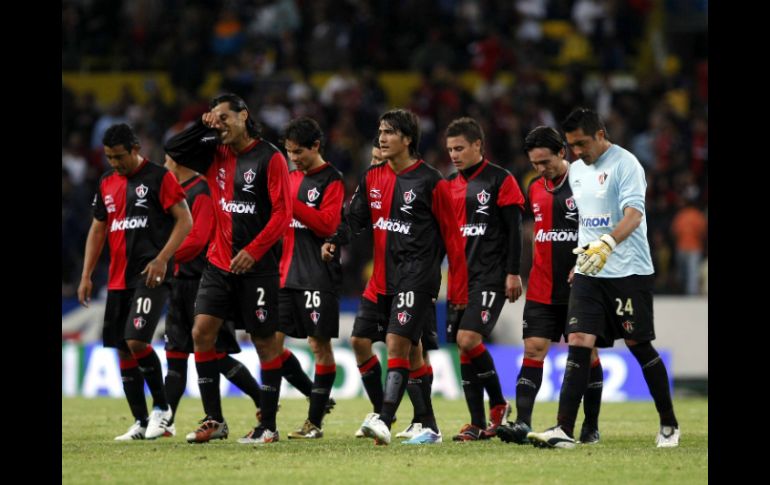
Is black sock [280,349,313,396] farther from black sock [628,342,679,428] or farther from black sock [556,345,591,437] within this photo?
black sock [628,342,679,428]

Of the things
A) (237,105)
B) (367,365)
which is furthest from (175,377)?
(237,105)

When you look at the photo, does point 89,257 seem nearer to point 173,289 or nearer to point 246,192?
point 173,289

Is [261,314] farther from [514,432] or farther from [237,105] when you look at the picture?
[514,432]

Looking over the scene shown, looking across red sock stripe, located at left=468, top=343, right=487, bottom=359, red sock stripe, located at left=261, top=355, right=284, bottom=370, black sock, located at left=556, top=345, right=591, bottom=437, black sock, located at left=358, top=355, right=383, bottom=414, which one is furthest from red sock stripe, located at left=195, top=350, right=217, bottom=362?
black sock, located at left=556, top=345, right=591, bottom=437

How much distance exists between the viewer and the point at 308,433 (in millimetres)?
11188

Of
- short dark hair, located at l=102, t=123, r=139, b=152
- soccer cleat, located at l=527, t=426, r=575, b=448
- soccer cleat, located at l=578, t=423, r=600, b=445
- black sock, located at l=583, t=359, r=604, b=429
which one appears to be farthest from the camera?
short dark hair, located at l=102, t=123, r=139, b=152

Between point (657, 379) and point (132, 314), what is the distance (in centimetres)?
445

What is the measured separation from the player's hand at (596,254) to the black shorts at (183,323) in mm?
3923

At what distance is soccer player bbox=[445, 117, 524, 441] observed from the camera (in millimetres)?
11016

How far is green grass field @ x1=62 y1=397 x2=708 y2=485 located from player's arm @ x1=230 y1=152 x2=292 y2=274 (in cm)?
147

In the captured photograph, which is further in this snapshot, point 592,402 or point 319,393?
point 319,393

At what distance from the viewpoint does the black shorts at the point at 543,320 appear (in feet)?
35.6

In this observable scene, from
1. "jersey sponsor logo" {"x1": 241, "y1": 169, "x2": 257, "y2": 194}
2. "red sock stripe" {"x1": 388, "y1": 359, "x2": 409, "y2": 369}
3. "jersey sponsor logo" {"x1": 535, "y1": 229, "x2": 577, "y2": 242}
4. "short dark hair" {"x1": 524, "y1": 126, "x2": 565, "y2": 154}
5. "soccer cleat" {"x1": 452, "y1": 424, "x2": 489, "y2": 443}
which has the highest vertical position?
"short dark hair" {"x1": 524, "y1": 126, "x2": 565, "y2": 154}

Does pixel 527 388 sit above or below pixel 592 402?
above
